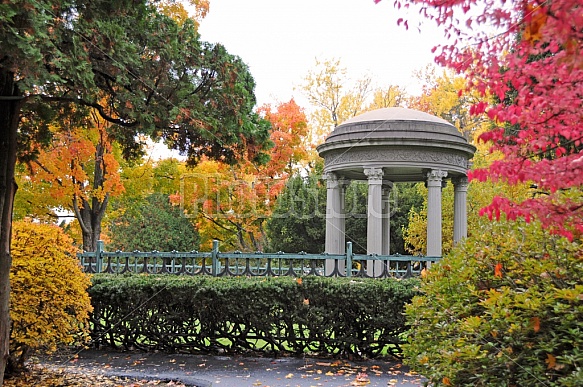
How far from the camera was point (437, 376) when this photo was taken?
3.47 m

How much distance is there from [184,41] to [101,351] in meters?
6.01

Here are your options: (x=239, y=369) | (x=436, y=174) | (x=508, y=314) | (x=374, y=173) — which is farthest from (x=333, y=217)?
(x=508, y=314)

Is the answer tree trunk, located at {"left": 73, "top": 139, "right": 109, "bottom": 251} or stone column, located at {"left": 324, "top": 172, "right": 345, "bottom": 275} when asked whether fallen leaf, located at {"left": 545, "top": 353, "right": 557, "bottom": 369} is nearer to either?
stone column, located at {"left": 324, "top": 172, "right": 345, "bottom": 275}

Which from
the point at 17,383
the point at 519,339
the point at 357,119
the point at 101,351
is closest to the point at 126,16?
the point at 17,383

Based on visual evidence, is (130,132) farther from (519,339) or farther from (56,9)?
(519,339)

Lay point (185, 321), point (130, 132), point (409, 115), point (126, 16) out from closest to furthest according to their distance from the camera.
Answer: point (126, 16)
point (130, 132)
point (185, 321)
point (409, 115)

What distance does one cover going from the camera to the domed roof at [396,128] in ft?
50.1

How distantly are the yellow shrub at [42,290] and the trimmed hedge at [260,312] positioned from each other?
1965mm

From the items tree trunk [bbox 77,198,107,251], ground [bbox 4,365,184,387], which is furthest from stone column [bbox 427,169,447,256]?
tree trunk [bbox 77,198,107,251]

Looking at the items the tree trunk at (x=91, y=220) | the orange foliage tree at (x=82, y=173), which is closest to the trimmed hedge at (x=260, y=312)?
the orange foliage tree at (x=82, y=173)

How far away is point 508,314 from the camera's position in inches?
124

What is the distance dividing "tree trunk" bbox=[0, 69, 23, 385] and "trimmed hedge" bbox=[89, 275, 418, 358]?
3430 millimetres

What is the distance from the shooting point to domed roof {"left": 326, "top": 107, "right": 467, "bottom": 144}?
601 inches

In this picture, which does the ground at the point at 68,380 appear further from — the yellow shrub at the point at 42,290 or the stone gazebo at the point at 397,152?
the stone gazebo at the point at 397,152
